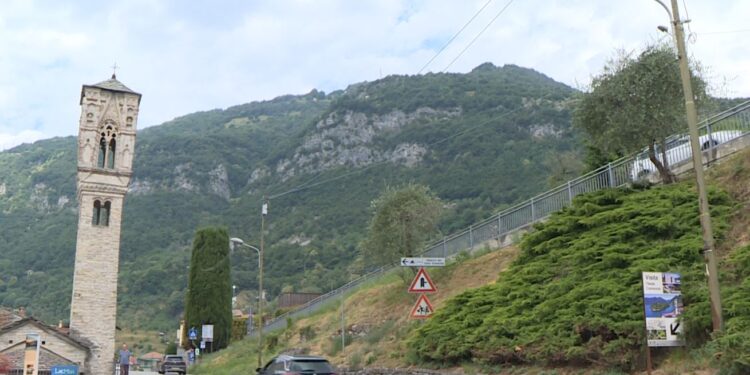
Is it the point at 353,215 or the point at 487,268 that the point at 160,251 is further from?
the point at 487,268

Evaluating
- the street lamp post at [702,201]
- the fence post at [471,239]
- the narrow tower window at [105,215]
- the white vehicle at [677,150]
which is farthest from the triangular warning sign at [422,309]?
the narrow tower window at [105,215]

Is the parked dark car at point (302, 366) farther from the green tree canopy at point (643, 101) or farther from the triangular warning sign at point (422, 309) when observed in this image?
the green tree canopy at point (643, 101)

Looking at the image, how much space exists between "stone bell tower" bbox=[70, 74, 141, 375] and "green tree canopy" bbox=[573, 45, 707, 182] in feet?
93.6

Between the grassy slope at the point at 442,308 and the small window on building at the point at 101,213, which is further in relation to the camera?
the small window on building at the point at 101,213

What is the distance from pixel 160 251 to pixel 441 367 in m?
94.6

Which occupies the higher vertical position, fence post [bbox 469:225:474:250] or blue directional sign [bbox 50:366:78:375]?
fence post [bbox 469:225:474:250]

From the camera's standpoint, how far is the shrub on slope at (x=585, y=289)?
13.6 metres

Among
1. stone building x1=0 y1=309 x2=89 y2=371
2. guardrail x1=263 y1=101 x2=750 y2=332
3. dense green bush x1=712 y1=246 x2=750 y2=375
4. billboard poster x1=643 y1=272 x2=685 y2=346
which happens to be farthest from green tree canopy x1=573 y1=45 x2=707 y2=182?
stone building x1=0 y1=309 x2=89 y2=371

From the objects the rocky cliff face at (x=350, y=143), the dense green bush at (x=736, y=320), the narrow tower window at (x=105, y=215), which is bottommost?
the dense green bush at (x=736, y=320)

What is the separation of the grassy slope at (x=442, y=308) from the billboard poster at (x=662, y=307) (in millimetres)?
630

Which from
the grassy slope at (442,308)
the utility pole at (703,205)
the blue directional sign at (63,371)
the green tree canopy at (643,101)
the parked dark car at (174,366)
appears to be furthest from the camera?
the parked dark car at (174,366)

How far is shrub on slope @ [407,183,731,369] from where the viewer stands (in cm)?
→ 1362

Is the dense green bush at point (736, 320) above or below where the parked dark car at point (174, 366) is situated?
above

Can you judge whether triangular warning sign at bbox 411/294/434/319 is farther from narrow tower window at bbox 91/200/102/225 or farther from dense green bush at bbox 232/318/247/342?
dense green bush at bbox 232/318/247/342
